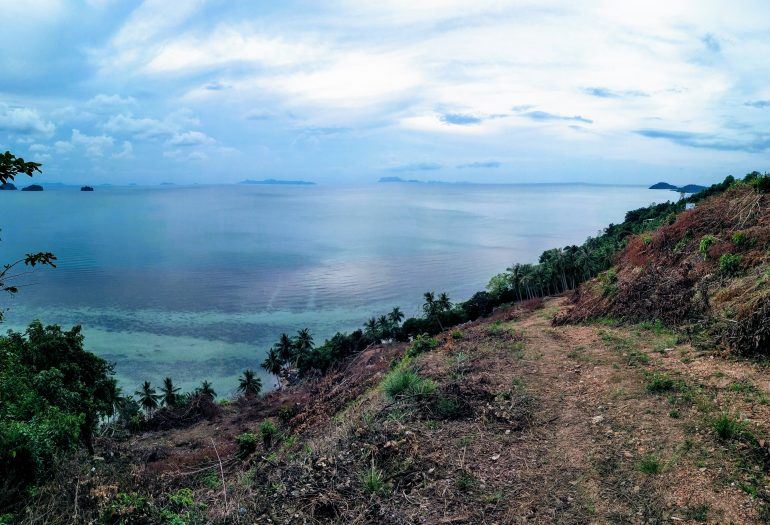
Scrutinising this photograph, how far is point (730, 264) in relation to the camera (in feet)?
46.0

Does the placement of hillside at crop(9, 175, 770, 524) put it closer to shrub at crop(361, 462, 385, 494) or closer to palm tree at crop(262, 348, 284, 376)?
shrub at crop(361, 462, 385, 494)

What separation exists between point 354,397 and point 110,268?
91279mm

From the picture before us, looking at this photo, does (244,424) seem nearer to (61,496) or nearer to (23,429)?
(23,429)

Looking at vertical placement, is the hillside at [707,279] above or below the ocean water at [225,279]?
above

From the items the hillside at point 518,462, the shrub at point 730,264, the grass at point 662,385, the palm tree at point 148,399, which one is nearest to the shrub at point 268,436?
the hillside at point 518,462

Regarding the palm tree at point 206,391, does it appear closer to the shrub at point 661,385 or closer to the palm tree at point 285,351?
the palm tree at point 285,351

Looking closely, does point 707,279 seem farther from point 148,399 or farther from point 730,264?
point 148,399

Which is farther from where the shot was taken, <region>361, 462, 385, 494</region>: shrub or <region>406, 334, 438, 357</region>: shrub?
<region>406, 334, 438, 357</region>: shrub

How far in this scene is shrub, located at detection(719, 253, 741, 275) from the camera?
547 inches

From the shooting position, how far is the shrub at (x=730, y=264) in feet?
45.6

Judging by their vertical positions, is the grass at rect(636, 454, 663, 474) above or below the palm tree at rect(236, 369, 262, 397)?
above

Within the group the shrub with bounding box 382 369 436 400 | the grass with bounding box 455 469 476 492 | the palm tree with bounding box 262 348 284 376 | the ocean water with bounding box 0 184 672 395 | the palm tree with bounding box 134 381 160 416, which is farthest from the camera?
the ocean water with bounding box 0 184 672 395

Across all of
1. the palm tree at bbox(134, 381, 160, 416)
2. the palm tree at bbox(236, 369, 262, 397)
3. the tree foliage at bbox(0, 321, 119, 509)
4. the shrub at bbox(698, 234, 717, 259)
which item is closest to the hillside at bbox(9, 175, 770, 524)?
the shrub at bbox(698, 234, 717, 259)

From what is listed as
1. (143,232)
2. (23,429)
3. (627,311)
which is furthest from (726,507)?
(143,232)
